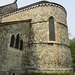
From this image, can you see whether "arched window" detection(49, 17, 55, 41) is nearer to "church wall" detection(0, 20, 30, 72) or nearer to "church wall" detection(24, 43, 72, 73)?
"church wall" detection(24, 43, 72, 73)

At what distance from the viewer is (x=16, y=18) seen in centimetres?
1288

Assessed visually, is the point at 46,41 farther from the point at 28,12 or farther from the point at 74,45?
the point at 74,45

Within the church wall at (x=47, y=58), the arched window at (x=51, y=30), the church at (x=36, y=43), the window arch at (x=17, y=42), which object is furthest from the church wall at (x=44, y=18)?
the window arch at (x=17, y=42)

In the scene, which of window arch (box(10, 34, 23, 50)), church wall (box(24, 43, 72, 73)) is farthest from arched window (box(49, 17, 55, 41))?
window arch (box(10, 34, 23, 50))

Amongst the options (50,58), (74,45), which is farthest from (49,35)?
(74,45)

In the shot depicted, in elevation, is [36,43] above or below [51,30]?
below

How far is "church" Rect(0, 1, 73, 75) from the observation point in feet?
26.8

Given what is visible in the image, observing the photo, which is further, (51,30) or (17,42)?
(51,30)

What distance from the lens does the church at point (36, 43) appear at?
8.17 meters

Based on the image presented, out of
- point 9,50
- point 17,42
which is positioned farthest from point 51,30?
point 9,50

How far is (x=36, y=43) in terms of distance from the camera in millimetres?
9828

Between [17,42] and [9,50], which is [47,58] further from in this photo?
[9,50]

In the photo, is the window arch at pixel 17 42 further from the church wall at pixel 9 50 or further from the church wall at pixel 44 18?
the church wall at pixel 44 18

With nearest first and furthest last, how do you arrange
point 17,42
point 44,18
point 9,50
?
point 9,50
point 17,42
point 44,18
